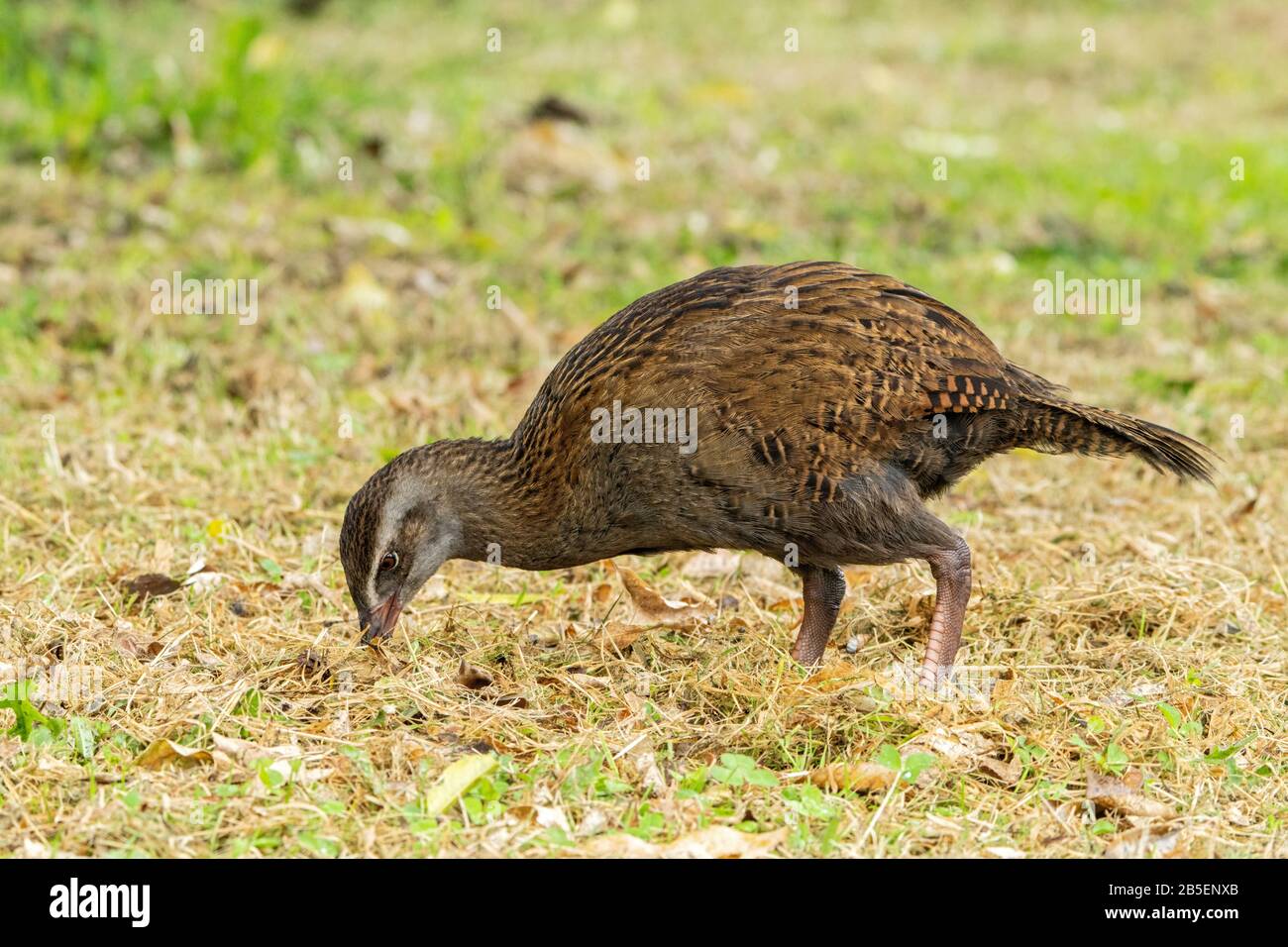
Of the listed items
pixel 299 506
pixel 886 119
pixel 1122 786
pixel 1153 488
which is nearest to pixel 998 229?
pixel 886 119

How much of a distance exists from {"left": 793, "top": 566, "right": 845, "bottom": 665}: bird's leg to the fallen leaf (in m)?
1.35

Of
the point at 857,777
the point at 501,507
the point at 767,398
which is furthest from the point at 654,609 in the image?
the point at 857,777

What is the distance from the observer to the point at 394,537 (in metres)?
4.98

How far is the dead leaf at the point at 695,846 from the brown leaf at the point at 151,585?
86.2 inches

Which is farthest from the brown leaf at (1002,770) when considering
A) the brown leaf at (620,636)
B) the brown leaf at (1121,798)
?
the brown leaf at (620,636)

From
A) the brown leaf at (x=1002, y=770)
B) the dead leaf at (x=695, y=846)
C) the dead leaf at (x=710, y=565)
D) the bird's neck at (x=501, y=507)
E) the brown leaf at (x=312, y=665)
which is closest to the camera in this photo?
the dead leaf at (x=695, y=846)

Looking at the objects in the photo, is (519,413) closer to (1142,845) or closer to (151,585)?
(151,585)

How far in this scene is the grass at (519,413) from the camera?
13.9 ft

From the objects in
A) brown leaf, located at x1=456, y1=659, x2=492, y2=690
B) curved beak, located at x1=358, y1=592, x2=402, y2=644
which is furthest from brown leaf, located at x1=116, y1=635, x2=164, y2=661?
brown leaf, located at x1=456, y1=659, x2=492, y2=690

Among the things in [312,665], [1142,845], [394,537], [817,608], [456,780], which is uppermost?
[394,537]

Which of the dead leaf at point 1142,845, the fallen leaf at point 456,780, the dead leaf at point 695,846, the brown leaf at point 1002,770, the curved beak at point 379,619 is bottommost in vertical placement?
the dead leaf at point 1142,845

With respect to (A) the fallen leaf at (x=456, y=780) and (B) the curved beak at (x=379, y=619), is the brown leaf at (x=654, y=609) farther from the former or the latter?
(A) the fallen leaf at (x=456, y=780)

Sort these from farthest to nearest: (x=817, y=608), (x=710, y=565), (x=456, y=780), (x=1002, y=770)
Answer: (x=710, y=565), (x=817, y=608), (x=1002, y=770), (x=456, y=780)

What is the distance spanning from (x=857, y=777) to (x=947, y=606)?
3.03 feet
